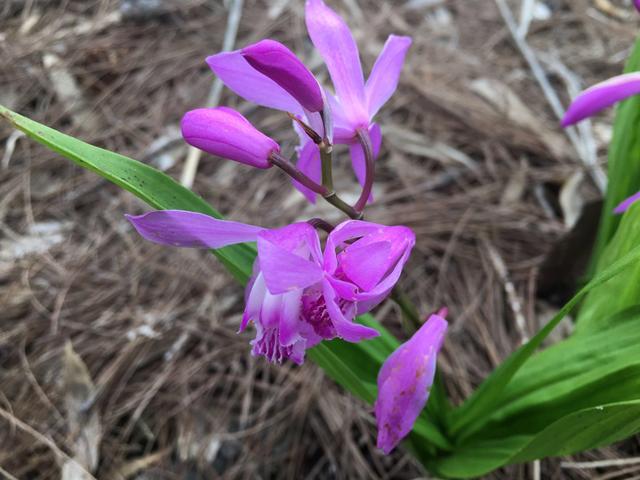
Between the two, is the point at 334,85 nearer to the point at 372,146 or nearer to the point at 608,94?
the point at 372,146

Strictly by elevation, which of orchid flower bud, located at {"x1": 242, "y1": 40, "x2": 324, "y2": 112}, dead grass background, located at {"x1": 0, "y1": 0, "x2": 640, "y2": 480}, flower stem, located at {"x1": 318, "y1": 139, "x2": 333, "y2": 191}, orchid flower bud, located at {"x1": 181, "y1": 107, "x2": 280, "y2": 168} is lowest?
dead grass background, located at {"x1": 0, "y1": 0, "x2": 640, "y2": 480}

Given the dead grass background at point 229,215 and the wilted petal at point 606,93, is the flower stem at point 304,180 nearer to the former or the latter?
the wilted petal at point 606,93

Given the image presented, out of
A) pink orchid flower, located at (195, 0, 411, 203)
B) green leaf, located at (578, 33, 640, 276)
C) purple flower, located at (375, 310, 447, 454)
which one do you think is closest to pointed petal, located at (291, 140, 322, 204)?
pink orchid flower, located at (195, 0, 411, 203)

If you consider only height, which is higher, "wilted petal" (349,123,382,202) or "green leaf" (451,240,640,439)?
"wilted petal" (349,123,382,202)

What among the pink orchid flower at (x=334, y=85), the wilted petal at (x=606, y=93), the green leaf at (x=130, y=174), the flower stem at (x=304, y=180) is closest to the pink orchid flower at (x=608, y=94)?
the wilted petal at (x=606, y=93)

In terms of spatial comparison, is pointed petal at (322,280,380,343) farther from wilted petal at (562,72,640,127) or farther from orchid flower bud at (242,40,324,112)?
wilted petal at (562,72,640,127)

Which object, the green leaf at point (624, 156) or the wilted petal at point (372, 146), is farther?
the green leaf at point (624, 156)
